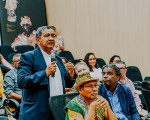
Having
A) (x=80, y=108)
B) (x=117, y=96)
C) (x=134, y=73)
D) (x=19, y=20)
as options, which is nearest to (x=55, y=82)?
(x=80, y=108)

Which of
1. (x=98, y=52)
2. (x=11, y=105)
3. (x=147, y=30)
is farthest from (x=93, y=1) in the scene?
(x=11, y=105)

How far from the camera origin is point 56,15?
22.7ft

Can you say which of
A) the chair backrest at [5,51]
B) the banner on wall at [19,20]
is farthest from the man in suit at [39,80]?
the banner on wall at [19,20]

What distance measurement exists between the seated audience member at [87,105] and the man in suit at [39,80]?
191 mm

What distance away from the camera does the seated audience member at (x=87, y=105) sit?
5.34ft

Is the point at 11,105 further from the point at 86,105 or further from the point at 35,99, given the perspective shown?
the point at 86,105

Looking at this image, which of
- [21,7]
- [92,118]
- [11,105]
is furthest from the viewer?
[21,7]

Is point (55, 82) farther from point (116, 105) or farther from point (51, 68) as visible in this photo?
point (116, 105)

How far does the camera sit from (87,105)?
5.74 ft

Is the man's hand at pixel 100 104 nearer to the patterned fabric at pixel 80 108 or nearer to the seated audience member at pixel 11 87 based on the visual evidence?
the patterned fabric at pixel 80 108

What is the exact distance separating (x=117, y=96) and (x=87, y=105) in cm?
52

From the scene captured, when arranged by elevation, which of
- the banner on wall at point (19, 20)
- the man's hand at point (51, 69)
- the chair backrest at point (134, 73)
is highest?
the banner on wall at point (19, 20)

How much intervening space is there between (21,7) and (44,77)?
517 centimetres

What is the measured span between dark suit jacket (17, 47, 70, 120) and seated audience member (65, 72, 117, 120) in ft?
0.65
